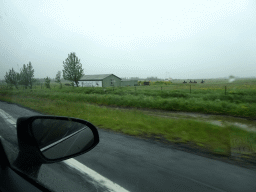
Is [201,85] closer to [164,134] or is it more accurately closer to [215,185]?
[164,134]

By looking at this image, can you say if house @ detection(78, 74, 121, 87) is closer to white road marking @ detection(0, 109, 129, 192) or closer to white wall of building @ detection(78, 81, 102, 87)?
white wall of building @ detection(78, 81, 102, 87)

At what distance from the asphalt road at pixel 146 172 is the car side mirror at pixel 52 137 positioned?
0.37 metres

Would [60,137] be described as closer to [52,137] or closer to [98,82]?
[52,137]

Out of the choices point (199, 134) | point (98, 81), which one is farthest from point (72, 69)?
point (199, 134)

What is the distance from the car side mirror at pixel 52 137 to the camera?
166 centimetres

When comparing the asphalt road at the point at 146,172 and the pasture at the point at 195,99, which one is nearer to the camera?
the asphalt road at the point at 146,172

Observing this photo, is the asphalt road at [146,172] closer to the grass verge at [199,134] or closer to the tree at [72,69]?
the grass verge at [199,134]

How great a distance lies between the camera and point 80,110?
9.84 meters

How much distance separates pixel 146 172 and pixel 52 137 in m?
1.80

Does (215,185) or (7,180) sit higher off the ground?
(7,180)

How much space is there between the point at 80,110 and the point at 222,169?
317 inches

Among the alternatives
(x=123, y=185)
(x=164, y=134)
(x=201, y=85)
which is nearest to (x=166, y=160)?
(x=123, y=185)

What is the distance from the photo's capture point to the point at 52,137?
2004 millimetres

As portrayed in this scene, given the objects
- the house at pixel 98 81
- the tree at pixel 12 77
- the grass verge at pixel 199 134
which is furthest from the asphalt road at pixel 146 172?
the house at pixel 98 81
